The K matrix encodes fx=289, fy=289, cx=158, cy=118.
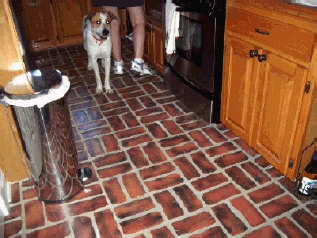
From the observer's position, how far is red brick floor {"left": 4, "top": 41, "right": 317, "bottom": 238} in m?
1.66

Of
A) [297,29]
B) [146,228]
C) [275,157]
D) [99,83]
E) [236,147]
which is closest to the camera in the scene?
[297,29]

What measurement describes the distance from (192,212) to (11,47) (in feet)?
4.74

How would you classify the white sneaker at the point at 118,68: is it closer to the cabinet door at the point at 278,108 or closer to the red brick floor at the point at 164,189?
the red brick floor at the point at 164,189

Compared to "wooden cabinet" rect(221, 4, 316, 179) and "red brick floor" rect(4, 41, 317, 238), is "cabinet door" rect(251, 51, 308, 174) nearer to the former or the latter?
"wooden cabinet" rect(221, 4, 316, 179)

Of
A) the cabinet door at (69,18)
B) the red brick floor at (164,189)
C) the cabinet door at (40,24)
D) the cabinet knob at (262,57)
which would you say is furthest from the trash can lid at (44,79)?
the cabinet door at (69,18)

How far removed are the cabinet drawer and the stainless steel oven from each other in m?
0.12

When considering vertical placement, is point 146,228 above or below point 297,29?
below

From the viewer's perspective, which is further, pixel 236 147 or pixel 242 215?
pixel 236 147

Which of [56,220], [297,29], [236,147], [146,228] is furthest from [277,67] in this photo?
[56,220]

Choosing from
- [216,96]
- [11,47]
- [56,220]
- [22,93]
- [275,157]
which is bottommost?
[56,220]

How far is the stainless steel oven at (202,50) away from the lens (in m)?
2.13

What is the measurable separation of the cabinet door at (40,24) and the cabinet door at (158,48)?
1776 mm

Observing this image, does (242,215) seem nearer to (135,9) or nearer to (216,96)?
(216,96)

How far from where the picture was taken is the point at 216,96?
2.39 meters
